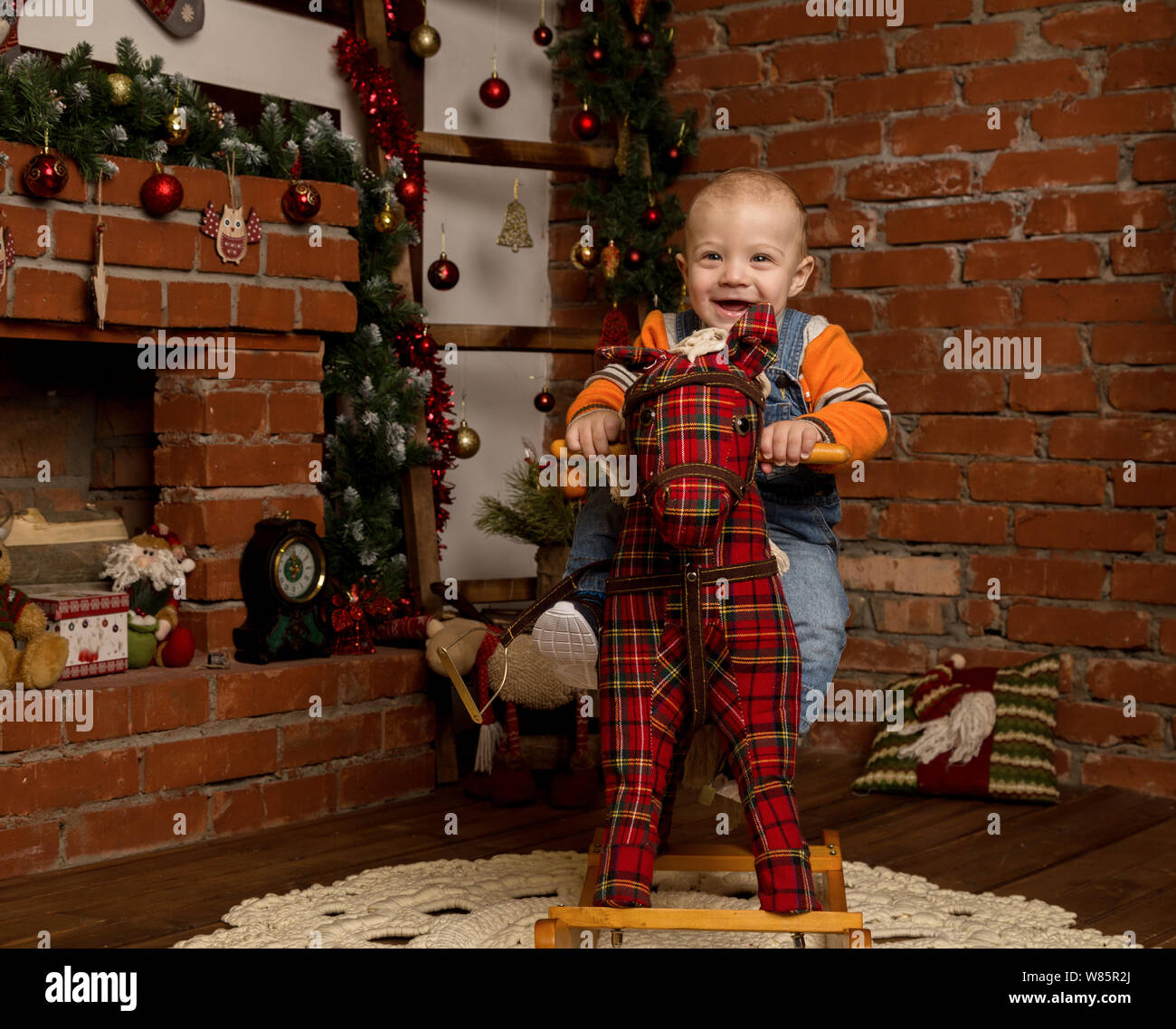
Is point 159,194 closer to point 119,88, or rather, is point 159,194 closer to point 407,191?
point 119,88

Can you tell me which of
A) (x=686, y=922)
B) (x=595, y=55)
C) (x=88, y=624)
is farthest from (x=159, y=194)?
(x=686, y=922)

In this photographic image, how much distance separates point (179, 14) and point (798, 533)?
5.99 feet

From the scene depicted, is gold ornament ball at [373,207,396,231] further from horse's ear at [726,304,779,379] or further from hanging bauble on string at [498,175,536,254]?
horse's ear at [726,304,779,379]

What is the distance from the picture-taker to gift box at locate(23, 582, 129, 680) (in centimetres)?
253

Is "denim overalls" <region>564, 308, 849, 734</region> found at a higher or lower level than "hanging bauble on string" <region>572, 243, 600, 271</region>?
lower

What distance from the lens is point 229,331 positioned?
110 inches

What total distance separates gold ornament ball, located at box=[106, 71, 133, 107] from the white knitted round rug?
141cm

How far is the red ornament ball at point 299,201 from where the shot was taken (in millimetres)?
2809

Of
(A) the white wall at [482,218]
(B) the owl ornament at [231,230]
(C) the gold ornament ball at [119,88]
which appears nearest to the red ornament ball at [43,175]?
(C) the gold ornament ball at [119,88]

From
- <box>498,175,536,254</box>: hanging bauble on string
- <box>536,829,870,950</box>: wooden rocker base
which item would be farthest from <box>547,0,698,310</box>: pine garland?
<box>536,829,870,950</box>: wooden rocker base

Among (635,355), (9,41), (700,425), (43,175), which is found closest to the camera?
(700,425)

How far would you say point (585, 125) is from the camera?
348 centimetres

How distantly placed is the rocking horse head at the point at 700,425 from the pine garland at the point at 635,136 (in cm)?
177

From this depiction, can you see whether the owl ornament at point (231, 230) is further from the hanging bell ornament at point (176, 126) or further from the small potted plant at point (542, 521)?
the small potted plant at point (542, 521)
